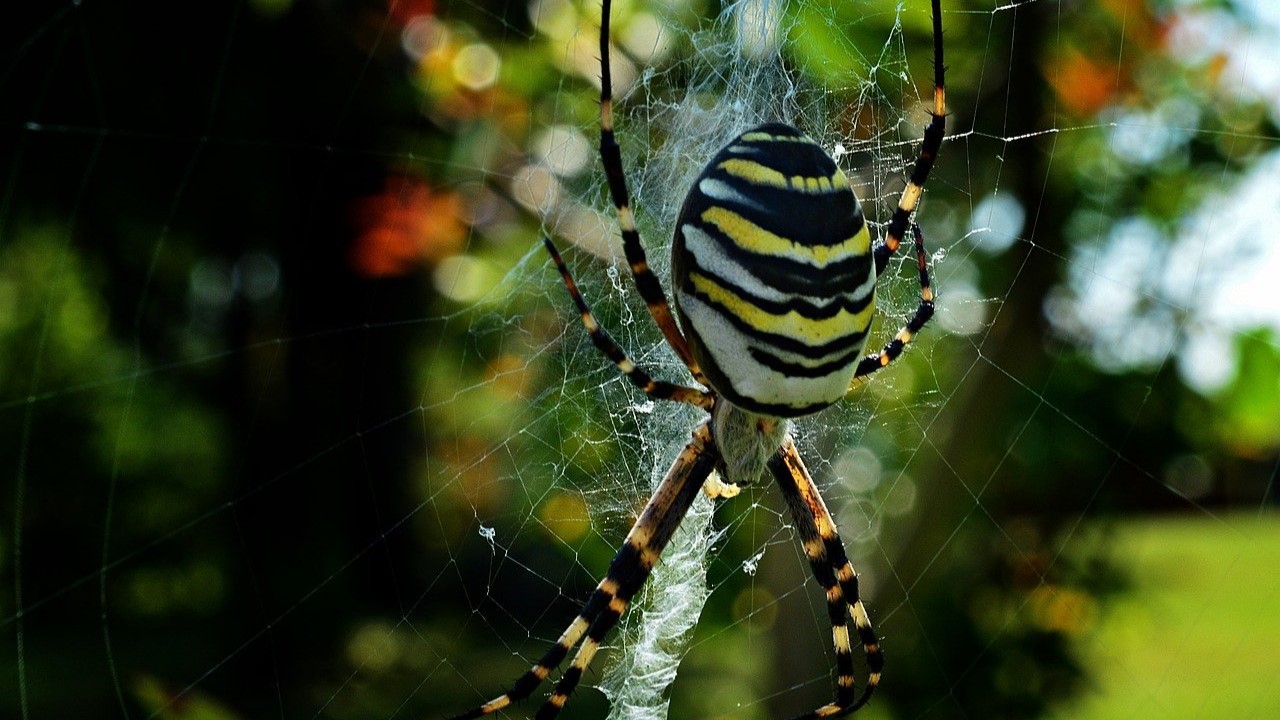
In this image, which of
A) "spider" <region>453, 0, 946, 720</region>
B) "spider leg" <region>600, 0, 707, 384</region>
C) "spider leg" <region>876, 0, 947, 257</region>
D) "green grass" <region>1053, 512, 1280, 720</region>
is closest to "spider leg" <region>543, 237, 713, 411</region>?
"spider" <region>453, 0, 946, 720</region>

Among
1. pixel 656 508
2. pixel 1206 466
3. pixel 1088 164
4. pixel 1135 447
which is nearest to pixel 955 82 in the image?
pixel 1088 164

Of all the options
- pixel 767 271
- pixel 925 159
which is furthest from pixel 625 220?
pixel 925 159

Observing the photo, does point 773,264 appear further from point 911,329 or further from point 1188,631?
point 1188,631

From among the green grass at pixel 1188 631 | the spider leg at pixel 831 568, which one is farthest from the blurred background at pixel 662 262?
the spider leg at pixel 831 568

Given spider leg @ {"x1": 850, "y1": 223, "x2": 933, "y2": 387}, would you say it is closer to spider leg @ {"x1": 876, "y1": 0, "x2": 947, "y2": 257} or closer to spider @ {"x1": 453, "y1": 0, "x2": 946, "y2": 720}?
spider leg @ {"x1": 876, "y1": 0, "x2": 947, "y2": 257}

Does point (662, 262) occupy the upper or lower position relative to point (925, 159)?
lower

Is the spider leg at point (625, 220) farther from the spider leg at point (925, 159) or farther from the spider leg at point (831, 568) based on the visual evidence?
the spider leg at point (831, 568)
